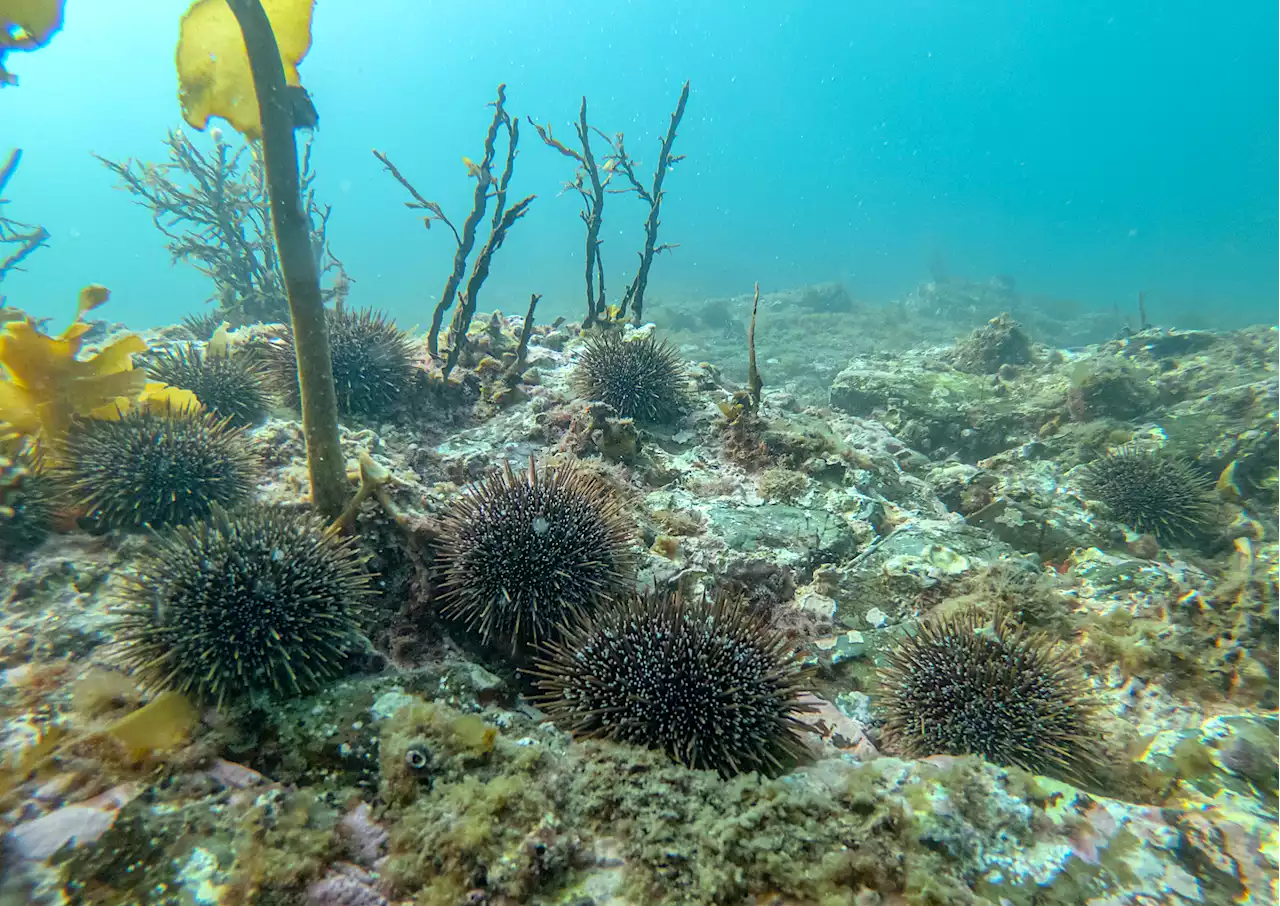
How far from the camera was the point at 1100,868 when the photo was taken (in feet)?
7.17

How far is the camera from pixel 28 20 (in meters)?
4.16

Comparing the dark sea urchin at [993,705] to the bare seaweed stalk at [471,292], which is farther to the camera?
the bare seaweed stalk at [471,292]

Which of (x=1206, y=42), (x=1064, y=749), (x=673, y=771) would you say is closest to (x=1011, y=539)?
(x=1064, y=749)

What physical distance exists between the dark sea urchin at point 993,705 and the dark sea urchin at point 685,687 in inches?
34.2

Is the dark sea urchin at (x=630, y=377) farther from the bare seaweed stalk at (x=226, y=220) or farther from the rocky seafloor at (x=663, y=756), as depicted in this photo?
the bare seaweed stalk at (x=226, y=220)

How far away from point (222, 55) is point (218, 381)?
106 inches

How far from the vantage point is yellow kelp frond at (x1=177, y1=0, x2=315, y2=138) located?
3.96 meters

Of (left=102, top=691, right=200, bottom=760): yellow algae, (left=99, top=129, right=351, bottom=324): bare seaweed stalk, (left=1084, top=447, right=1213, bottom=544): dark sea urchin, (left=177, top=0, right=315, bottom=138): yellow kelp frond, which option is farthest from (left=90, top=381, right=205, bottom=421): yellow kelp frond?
(left=1084, top=447, right=1213, bottom=544): dark sea urchin

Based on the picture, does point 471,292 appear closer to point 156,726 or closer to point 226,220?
point 156,726

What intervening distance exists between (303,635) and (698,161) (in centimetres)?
17176

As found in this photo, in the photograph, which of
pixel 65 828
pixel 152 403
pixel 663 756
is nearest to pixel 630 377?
pixel 152 403

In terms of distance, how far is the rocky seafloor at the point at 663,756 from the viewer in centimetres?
207

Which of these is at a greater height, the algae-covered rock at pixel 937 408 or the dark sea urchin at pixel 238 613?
the algae-covered rock at pixel 937 408

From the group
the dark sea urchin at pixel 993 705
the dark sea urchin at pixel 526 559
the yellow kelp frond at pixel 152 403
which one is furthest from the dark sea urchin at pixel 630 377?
the dark sea urchin at pixel 993 705
